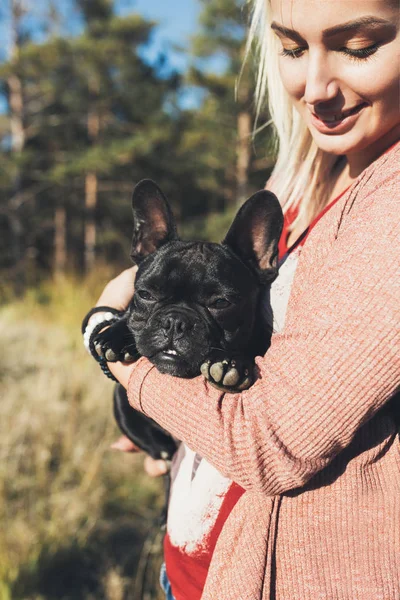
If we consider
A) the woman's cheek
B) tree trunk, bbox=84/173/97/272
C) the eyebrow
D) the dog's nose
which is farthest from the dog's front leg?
tree trunk, bbox=84/173/97/272

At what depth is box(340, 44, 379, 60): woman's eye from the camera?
1397 millimetres

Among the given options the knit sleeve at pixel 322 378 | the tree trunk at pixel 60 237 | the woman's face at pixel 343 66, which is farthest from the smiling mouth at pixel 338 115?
the tree trunk at pixel 60 237

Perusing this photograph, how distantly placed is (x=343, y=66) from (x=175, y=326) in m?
0.90

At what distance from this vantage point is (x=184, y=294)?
6.72 feet

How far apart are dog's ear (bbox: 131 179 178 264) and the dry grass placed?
1.58 m

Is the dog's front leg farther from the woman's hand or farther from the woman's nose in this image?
the woman's nose

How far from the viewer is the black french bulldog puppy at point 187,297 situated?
1.80 m

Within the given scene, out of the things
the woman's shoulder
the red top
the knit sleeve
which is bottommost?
the red top

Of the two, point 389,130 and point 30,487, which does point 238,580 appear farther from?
point 30,487

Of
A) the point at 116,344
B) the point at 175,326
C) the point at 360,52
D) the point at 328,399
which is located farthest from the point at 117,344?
the point at 360,52

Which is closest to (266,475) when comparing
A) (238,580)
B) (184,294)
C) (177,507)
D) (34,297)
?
(238,580)

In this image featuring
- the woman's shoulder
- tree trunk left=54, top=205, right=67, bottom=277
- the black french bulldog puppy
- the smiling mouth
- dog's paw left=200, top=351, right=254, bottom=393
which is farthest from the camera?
tree trunk left=54, top=205, right=67, bottom=277

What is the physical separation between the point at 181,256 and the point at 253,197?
0.34 metres

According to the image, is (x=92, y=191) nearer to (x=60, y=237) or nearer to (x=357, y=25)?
(x=60, y=237)
